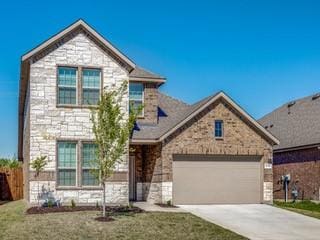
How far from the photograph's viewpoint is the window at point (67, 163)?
69.4 feet

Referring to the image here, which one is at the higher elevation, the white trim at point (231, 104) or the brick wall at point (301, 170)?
the white trim at point (231, 104)

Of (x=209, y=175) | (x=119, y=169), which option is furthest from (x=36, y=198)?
(x=209, y=175)

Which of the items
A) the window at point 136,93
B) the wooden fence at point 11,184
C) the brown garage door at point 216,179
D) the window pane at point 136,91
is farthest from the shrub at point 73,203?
the wooden fence at point 11,184

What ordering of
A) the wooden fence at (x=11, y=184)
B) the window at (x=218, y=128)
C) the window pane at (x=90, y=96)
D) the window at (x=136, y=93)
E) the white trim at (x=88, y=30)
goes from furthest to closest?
the wooden fence at (x=11, y=184)
the window at (x=136, y=93)
the window at (x=218, y=128)
the window pane at (x=90, y=96)
the white trim at (x=88, y=30)

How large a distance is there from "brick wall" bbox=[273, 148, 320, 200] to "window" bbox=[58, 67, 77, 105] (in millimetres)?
13131

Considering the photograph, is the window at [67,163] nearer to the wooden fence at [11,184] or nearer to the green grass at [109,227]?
the green grass at [109,227]

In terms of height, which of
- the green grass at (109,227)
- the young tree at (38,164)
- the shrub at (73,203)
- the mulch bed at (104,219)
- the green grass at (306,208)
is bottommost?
the green grass at (306,208)

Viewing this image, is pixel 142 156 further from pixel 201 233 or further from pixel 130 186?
pixel 201 233

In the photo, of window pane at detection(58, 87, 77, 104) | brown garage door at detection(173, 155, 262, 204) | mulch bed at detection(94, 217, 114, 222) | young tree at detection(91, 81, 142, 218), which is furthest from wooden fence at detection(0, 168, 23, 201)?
mulch bed at detection(94, 217, 114, 222)

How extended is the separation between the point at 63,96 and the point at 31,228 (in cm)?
701

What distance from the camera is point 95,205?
2133 centimetres

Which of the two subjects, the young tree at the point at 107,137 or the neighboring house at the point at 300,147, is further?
the neighboring house at the point at 300,147

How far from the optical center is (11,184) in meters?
29.5

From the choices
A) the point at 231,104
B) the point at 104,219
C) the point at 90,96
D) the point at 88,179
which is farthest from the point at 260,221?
the point at 90,96
